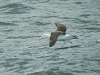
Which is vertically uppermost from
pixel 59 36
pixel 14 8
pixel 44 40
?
pixel 59 36

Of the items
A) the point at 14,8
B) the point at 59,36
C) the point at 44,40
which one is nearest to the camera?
the point at 59,36

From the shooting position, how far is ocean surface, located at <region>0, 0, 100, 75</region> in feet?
44.1

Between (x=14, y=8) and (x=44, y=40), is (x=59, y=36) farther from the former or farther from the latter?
(x=14, y=8)

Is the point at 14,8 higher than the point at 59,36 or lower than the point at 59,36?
lower

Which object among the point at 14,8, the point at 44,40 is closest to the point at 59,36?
the point at 44,40

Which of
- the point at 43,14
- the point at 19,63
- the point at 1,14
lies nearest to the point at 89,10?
the point at 43,14

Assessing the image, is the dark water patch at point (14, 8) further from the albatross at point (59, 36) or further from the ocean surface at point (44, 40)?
the albatross at point (59, 36)

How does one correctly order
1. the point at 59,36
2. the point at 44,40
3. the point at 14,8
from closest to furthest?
1. the point at 59,36
2. the point at 44,40
3. the point at 14,8

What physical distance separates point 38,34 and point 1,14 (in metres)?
4.54

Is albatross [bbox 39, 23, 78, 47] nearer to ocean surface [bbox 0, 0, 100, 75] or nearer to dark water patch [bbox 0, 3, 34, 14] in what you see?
ocean surface [bbox 0, 0, 100, 75]

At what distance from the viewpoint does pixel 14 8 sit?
73.6 feet

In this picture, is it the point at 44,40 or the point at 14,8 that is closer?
the point at 44,40

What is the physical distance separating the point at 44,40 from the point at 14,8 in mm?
6226

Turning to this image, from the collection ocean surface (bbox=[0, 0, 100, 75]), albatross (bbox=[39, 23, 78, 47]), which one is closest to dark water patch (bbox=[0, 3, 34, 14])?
ocean surface (bbox=[0, 0, 100, 75])
